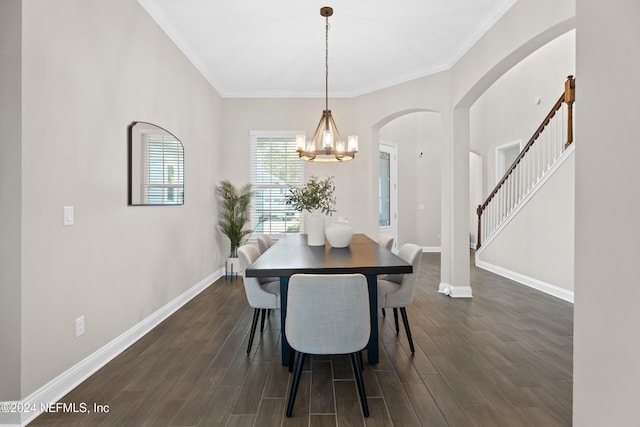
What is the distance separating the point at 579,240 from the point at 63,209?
2.69 metres

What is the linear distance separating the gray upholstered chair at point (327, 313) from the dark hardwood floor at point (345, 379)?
12.3 inches

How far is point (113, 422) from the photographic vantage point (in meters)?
1.92

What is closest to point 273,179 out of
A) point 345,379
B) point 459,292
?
point 459,292

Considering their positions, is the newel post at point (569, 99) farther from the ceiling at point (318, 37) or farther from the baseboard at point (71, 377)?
the baseboard at point (71, 377)

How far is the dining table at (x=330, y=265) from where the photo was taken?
2.24m

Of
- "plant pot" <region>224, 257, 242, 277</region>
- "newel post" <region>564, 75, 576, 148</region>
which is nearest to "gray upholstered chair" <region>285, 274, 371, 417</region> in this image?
"plant pot" <region>224, 257, 242, 277</region>

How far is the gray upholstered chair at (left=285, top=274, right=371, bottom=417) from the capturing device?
1857 mm

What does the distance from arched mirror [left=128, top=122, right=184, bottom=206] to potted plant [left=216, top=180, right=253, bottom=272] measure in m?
1.50

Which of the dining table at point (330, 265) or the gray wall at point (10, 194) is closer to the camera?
the gray wall at point (10, 194)

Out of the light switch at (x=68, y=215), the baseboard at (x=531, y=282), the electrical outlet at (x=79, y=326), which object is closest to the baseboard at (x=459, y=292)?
the baseboard at (x=531, y=282)

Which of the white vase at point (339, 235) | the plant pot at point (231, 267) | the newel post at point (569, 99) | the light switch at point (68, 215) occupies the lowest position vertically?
the plant pot at point (231, 267)

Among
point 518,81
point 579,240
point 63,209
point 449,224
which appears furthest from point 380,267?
point 518,81

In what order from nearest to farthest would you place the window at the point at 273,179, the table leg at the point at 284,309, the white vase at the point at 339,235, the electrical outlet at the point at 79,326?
the electrical outlet at the point at 79,326 → the table leg at the point at 284,309 → the white vase at the point at 339,235 → the window at the point at 273,179

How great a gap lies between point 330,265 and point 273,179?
12.9 ft
